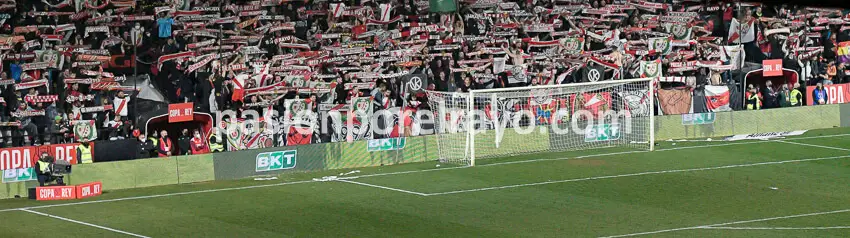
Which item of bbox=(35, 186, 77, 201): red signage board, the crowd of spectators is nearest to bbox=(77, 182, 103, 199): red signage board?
bbox=(35, 186, 77, 201): red signage board

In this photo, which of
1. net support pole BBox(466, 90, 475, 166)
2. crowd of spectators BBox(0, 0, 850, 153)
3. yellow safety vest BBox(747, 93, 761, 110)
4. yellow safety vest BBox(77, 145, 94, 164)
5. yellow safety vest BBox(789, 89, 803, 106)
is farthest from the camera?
yellow safety vest BBox(789, 89, 803, 106)

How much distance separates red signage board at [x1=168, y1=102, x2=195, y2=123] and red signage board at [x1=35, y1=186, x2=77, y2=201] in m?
3.38

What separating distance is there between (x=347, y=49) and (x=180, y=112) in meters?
4.94

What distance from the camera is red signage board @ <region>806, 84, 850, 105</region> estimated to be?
99.0ft

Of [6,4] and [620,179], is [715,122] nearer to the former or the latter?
[620,179]

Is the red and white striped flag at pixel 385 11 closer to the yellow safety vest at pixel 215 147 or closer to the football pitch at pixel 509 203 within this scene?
the football pitch at pixel 509 203

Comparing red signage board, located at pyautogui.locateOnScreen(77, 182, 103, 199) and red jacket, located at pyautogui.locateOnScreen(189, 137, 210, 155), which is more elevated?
red jacket, located at pyautogui.locateOnScreen(189, 137, 210, 155)

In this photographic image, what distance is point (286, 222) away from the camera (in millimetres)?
17062

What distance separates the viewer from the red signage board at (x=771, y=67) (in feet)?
99.2

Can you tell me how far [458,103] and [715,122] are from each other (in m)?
7.74

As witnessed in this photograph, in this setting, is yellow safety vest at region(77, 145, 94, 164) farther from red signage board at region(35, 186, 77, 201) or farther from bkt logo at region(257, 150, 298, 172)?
bkt logo at region(257, 150, 298, 172)

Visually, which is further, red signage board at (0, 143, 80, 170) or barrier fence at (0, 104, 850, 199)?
barrier fence at (0, 104, 850, 199)

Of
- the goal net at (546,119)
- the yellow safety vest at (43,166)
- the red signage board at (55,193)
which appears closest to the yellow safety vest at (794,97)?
the goal net at (546,119)

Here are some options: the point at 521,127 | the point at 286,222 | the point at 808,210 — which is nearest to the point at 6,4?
the point at 286,222
